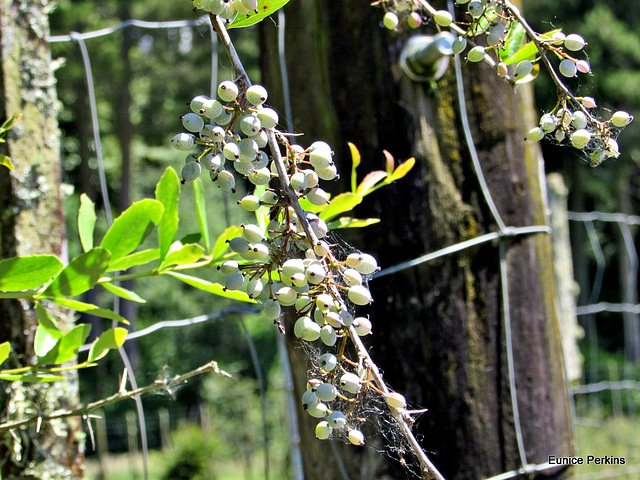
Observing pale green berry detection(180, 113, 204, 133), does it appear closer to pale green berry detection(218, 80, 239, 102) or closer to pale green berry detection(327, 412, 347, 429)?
pale green berry detection(218, 80, 239, 102)

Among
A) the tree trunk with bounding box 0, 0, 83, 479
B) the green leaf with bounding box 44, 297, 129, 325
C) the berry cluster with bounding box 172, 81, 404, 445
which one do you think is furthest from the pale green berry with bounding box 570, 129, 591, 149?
the tree trunk with bounding box 0, 0, 83, 479

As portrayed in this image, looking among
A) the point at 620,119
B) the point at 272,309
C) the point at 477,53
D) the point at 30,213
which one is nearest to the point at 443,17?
the point at 477,53

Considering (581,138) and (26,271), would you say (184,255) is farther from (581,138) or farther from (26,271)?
(581,138)

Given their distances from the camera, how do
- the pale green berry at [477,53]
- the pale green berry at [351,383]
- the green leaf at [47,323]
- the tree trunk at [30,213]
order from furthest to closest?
1. the tree trunk at [30,213]
2. the green leaf at [47,323]
3. the pale green berry at [477,53]
4. the pale green berry at [351,383]

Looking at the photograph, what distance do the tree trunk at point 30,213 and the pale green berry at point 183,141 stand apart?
430 mm

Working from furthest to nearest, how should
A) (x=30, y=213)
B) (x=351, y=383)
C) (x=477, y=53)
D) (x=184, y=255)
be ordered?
(x=30, y=213) < (x=184, y=255) < (x=477, y=53) < (x=351, y=383)

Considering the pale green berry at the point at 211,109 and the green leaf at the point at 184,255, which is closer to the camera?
the pale green berry at the point at 211,109

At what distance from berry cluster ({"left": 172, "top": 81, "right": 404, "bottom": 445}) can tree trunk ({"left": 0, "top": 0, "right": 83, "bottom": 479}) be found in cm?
43

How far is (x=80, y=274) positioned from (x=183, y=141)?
0.62ft

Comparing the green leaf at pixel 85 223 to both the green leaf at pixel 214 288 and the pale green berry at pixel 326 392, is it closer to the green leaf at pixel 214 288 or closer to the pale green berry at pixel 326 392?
the green leaf at pixel 214 288

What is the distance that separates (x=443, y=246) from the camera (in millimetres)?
721

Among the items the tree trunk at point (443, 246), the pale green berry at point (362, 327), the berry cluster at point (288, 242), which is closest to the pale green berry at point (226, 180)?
the berry cluster at point (288, 242)

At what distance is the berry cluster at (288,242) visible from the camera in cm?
31

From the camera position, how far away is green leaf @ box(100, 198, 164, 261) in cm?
48
